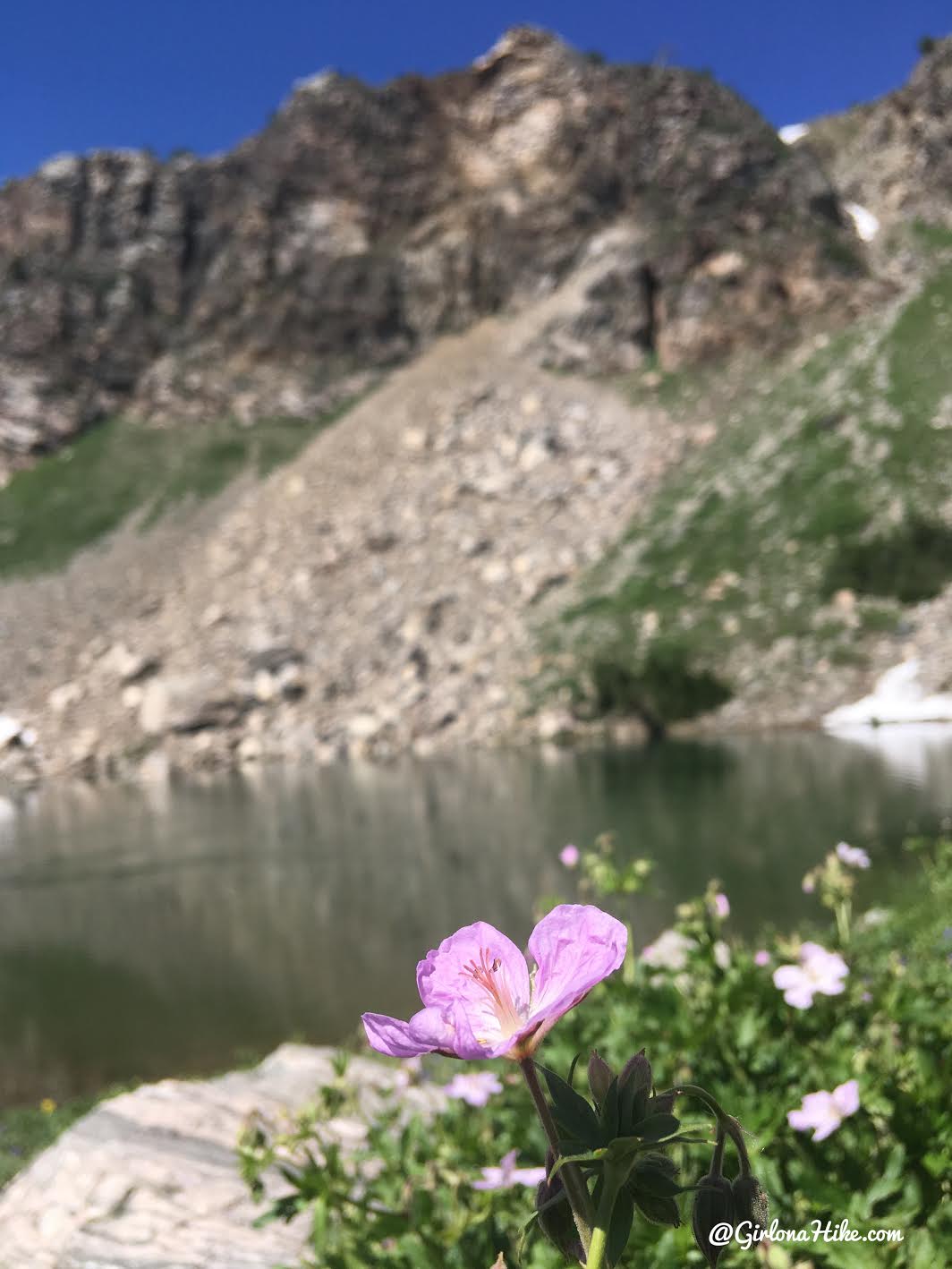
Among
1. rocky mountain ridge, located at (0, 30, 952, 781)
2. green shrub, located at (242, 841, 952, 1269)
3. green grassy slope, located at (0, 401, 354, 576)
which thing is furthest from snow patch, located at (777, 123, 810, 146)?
green shrub, located at (242, 841, 952, 1269)

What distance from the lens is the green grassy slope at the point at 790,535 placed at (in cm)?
3238

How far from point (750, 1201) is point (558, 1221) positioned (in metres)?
0.27

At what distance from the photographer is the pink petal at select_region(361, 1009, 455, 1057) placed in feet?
3.57

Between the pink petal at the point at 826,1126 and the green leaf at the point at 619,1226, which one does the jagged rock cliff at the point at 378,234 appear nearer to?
the pink petal at the point at 826,1126

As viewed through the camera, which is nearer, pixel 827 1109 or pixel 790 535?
pixel 827 1109

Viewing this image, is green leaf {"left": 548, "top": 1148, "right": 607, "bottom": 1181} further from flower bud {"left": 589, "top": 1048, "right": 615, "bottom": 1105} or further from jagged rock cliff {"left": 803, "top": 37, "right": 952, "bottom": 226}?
jagged rock cliff {"left": 803, "top": 37, "right": 952, "bottom": 226}

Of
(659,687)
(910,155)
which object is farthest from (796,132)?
(659,687)

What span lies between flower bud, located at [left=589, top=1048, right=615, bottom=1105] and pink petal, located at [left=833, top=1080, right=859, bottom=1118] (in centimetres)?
162

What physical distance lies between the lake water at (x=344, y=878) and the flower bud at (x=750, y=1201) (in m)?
5.78

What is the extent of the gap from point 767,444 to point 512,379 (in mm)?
20318

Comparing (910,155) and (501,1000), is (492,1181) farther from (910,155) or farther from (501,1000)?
(910,155)

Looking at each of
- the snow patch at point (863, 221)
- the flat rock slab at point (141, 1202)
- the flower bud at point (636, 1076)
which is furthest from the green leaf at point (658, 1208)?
the snow patch at point (863, 221)

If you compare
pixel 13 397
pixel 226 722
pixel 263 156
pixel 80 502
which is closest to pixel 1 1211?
pixel 226 722

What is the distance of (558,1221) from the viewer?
1140mm
